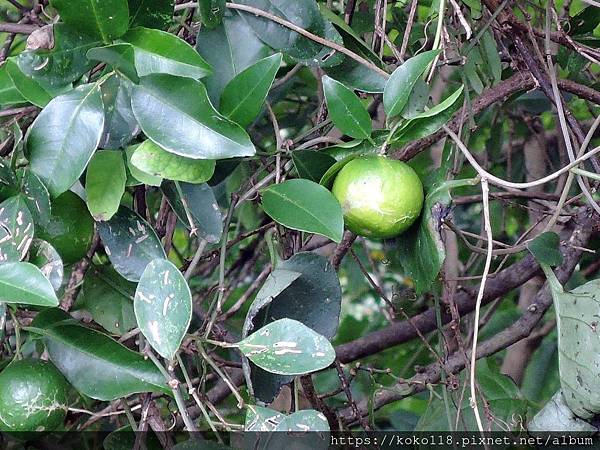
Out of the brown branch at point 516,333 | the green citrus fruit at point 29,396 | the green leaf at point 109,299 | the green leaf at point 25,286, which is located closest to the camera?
the green leaf at point 25,286

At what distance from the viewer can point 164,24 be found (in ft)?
2.15

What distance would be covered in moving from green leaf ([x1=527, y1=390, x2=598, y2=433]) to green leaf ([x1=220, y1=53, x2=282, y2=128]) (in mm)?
427

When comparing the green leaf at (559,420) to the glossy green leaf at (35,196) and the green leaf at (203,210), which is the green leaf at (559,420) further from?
the glossy green leaf at (35,196)

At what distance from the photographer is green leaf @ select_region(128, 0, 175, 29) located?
640mm

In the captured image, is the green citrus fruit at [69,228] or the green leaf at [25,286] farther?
the green citrus fruit at [69,228]

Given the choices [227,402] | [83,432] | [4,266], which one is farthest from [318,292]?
[227,402]

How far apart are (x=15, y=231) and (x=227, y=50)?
0.25m

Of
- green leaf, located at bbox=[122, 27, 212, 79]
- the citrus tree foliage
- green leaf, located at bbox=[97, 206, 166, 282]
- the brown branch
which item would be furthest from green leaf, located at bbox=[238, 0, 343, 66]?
the brown branch

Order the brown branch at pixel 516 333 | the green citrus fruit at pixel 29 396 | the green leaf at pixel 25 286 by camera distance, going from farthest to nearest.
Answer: the brown branch at pixel 516 333 < the green citrus fruit at pixel 29 396 < the green leaf at pixel 25 286

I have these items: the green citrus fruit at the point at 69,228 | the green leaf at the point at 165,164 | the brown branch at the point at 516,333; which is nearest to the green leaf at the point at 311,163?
the green leaf at the point at 165,164

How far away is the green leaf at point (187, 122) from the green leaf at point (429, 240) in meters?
0.16

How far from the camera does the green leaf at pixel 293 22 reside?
0.69 metres

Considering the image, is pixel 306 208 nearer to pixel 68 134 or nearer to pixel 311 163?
pixel 311 163

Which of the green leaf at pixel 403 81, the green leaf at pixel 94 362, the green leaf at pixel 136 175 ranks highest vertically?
the green leaf at pixel 403 81
